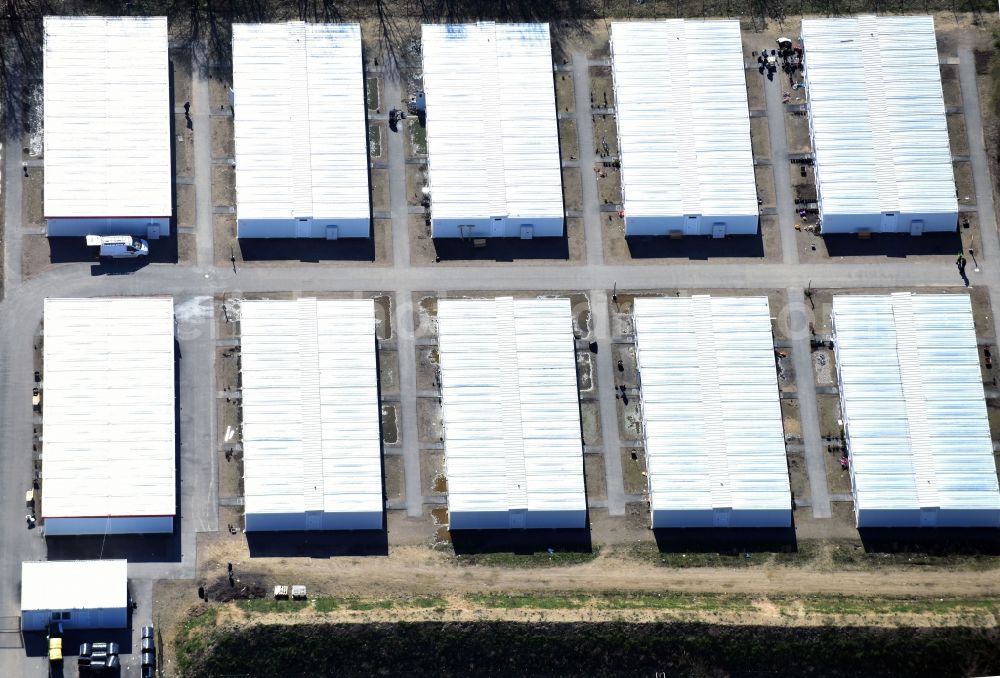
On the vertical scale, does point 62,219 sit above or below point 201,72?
below

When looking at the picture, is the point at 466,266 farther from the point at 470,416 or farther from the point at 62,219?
the point at 62,219

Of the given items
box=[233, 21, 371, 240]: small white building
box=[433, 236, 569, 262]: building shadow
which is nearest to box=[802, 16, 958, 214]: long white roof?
box=[433, 236, 569, 262]: building shadow

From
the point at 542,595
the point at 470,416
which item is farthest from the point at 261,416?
the point at 542,595

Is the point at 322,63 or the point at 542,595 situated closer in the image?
the point at 542,595

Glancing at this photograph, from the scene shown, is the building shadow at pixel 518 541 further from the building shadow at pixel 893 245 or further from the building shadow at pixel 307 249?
the building shadow at pixel 893 245

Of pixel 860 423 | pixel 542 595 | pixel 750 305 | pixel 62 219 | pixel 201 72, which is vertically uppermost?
pixel 201 72

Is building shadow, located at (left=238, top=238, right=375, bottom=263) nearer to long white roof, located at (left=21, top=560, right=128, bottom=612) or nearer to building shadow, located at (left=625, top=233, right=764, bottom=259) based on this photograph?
building shadow, located at (left=625, top=233, right=764, bottom=259)

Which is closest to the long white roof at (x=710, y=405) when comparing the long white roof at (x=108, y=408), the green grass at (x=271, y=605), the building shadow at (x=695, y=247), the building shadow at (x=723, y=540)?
the building shadow at (x=723, y=540)

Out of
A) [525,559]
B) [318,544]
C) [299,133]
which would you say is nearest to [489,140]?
[299,133]
